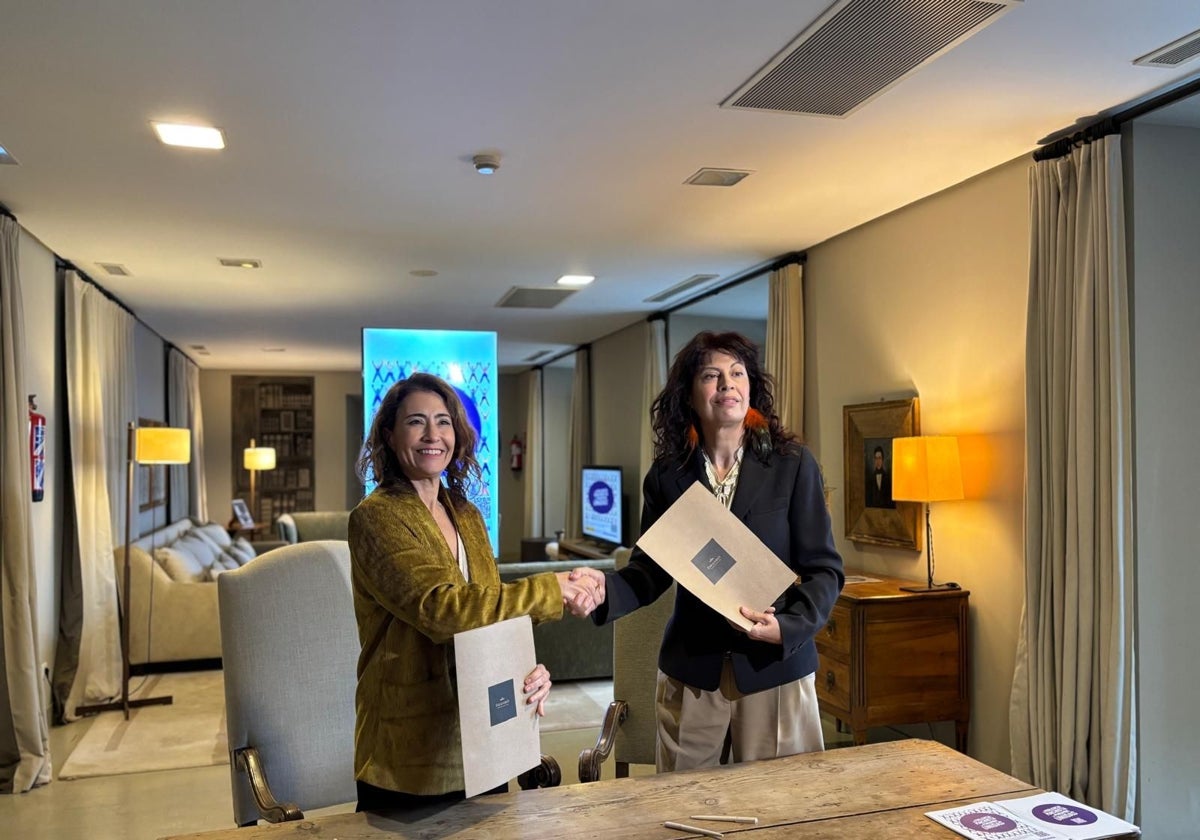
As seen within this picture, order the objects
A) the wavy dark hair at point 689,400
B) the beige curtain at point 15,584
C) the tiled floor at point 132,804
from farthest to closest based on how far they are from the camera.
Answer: the beige curtain at point 15,584
the tiled floor at point 132,804
the wavy dark hair at point 689,400

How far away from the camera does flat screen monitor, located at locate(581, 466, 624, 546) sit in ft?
28.0

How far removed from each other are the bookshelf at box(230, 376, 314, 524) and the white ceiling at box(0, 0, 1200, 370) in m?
6.98

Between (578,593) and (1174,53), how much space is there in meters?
2.33

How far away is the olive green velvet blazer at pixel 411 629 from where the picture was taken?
1497mm

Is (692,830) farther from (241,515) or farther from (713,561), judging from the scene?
(241,515)

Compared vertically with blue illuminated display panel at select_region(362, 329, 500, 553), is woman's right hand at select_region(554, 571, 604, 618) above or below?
below

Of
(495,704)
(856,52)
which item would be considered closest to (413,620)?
(495,704)

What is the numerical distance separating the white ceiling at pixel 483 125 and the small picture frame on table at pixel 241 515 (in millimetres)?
5422

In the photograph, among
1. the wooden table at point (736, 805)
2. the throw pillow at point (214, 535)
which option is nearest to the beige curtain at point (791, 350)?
the wooden table at point (736, 805)

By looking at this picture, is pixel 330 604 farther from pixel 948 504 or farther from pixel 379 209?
pixel 948 504

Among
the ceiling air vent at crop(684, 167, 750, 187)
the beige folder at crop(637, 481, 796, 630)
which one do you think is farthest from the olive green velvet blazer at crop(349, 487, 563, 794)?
the ceiling air vent at crop(684, 167, 750, 187)

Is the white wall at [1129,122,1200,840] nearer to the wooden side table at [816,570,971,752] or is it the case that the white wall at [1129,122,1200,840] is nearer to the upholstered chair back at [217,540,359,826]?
the wooden side table at [816,570,971,752]

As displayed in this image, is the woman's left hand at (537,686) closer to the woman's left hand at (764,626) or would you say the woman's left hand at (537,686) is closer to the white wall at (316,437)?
the woman's left hand at (764,626)

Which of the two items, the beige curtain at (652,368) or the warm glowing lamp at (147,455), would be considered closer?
the warm glowing lamp at (147,455)
